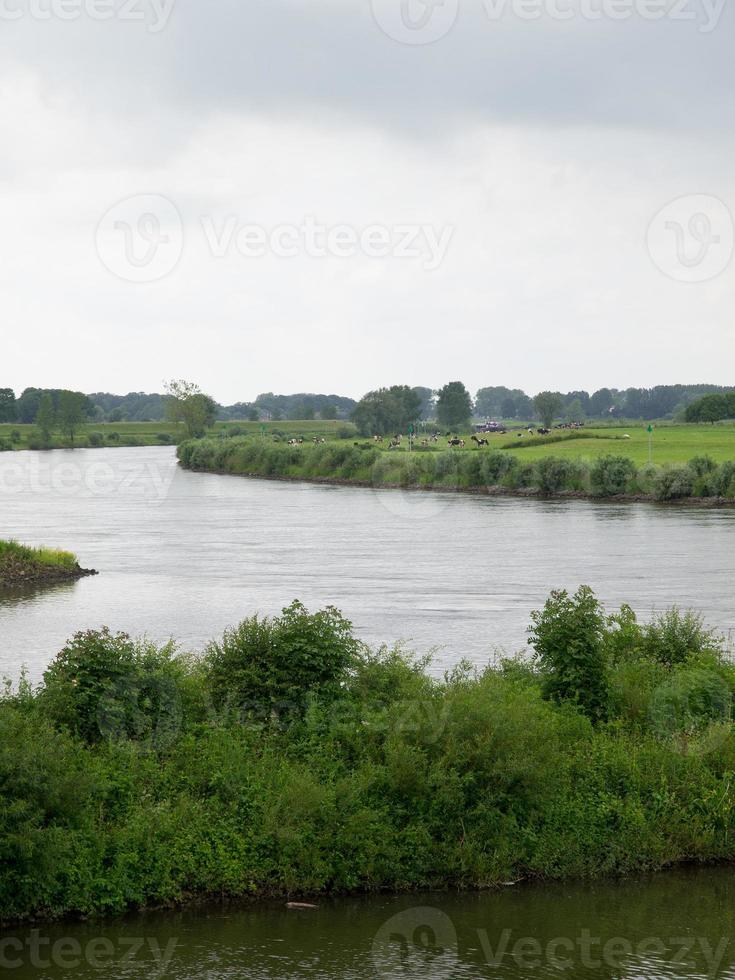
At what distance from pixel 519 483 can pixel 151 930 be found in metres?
71.5

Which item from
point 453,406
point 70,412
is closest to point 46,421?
point 70,412

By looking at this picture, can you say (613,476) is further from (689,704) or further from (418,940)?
(418,940)

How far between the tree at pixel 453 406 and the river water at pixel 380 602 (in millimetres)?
95828

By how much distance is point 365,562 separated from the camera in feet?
151

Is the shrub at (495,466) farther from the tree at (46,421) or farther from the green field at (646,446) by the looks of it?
the tree at (46,421)

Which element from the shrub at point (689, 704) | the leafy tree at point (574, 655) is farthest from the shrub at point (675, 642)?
the leafy tree at point (574, 655)

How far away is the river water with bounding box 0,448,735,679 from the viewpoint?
1225 inches

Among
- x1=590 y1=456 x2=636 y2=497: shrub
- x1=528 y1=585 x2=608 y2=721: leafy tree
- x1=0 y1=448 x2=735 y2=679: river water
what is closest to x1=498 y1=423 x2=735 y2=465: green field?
x1=590 y1=456 x2=636 y2=497: shrub

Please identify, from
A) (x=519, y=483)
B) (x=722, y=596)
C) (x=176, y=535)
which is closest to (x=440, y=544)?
(x=176, y=535)

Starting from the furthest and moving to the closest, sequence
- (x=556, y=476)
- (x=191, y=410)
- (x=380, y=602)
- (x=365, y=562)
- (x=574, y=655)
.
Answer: (x=191, y=410) → (x=556, y=476) → (x=365, y=562) → (x=380, y=602) → (x=574, y=655)

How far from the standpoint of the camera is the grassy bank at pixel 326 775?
14.4m

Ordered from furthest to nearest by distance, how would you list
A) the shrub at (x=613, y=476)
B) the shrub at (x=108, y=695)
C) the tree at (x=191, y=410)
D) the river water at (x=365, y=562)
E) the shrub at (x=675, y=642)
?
the tree at (x=191, y=410) < the shrub at (x=613, y=476) < the river water at (x=365, y=562) < the shrub at (x=675, y=642) < the shrub at (x=108, y=695)

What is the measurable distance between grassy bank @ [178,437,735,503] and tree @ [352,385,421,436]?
47013 millimetres

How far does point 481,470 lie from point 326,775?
7307cm
